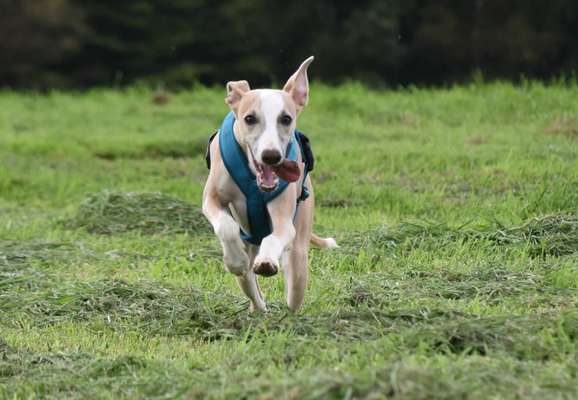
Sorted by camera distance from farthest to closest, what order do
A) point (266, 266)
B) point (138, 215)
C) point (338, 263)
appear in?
point (138, 215) → point (338, 263) → point (266, 266)

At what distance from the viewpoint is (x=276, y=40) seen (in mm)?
27875

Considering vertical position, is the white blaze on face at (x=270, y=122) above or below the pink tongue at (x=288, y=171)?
above

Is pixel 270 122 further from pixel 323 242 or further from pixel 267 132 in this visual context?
pixel 323 242

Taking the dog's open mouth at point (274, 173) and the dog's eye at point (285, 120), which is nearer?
the dog's open mouth at point (274, 173)

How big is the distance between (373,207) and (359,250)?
2.45 meters

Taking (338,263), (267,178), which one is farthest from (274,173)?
(338,263)

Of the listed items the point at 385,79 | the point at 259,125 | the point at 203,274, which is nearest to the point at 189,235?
the point at 203,274

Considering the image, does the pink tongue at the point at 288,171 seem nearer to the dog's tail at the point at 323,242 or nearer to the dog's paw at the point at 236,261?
the dog's paw at the point at 236,261

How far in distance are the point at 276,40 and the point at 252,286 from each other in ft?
69.9

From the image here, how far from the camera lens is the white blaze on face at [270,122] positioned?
20.9 ft

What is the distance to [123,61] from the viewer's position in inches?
1170

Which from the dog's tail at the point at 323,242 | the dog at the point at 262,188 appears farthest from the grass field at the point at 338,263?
the dog at the point at 262,188

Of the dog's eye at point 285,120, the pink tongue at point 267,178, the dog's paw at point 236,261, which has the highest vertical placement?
the dog's eye at point 285,120

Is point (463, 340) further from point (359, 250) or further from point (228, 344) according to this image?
point (359, 250)
